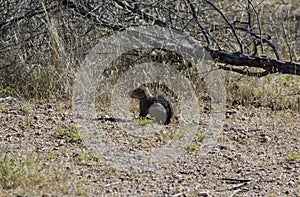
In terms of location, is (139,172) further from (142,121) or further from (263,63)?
(263,63)

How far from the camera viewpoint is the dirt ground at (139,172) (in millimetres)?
3783

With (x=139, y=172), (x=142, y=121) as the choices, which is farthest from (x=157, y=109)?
(x=139, y=172)

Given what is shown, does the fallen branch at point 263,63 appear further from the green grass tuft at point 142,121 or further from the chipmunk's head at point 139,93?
the green grass tuft at point 142,121

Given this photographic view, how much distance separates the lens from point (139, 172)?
416cm

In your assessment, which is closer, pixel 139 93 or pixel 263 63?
pixel 139 93

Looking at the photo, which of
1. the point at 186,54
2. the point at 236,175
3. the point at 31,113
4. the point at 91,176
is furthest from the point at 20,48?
the point at 236,175

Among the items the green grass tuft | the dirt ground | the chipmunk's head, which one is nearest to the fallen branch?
the dirt ground

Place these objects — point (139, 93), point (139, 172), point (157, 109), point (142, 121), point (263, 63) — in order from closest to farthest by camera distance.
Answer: point (139, 172) < point (142, 121) < point (157, 109) < point (139, 93) < point (263, 63)

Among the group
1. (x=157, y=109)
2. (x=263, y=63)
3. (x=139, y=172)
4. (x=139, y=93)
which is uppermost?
(x=263, y=63)

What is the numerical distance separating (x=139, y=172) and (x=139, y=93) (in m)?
1.47

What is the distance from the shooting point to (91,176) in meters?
4.03

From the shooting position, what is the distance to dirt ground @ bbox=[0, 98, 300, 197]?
3.78 m

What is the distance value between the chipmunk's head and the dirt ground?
463mm

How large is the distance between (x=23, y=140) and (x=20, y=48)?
1700mm
